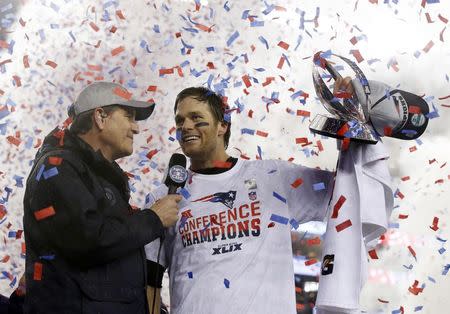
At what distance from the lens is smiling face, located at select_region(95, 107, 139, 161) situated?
13.2 ft

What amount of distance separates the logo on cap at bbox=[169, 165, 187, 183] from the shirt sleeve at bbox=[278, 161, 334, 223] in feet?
1.94

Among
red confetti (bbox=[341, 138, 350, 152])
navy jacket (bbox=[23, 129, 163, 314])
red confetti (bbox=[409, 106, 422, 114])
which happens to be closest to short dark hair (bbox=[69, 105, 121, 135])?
navy jacket (bbox=[23, 129, 163, 314])

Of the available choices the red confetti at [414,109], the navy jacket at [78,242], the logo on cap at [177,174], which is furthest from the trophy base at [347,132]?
the navy jacket at [78,242]

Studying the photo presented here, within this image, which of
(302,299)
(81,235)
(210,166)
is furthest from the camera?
(302,299)

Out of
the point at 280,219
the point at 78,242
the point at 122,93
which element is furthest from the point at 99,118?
the point at 280,219

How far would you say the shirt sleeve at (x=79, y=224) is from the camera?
11.1ft

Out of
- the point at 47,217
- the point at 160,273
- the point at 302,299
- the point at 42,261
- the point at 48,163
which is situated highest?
the point at 48,163

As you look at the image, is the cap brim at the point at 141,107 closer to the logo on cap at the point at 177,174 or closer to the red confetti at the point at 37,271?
the logo on cap at the point at 177,174

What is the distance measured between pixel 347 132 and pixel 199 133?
1.06 metres

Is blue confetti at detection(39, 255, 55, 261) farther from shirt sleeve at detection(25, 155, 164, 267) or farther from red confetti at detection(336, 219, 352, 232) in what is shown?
red confetti at detection(336, 219, 352, 232)

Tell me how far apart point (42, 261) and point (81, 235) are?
295 mm

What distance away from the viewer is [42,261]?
11.5ft

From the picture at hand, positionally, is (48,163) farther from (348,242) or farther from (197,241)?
(348,242)

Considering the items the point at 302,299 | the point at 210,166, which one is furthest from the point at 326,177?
the point at 302,299
